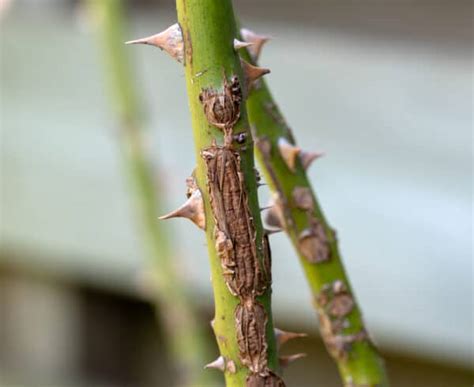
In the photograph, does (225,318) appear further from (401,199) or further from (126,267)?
(126,267)

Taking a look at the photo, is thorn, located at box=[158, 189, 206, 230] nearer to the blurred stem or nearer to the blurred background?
the blurred stem

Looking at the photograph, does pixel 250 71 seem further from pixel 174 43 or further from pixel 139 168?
pixel 139 168

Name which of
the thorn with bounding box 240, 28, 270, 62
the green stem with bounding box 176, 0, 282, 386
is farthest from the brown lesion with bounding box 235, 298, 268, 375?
the thorn with bounding box 240, 28, 270, 62

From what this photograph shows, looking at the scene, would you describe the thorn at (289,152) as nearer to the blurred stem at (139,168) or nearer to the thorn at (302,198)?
the thorn at (302,198)

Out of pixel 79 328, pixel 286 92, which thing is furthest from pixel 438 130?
pixel 79 328

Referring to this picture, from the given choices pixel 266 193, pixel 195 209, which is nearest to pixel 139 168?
pixel 266 193

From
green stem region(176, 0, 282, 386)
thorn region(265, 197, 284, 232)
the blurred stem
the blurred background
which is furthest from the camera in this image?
the blurred background
